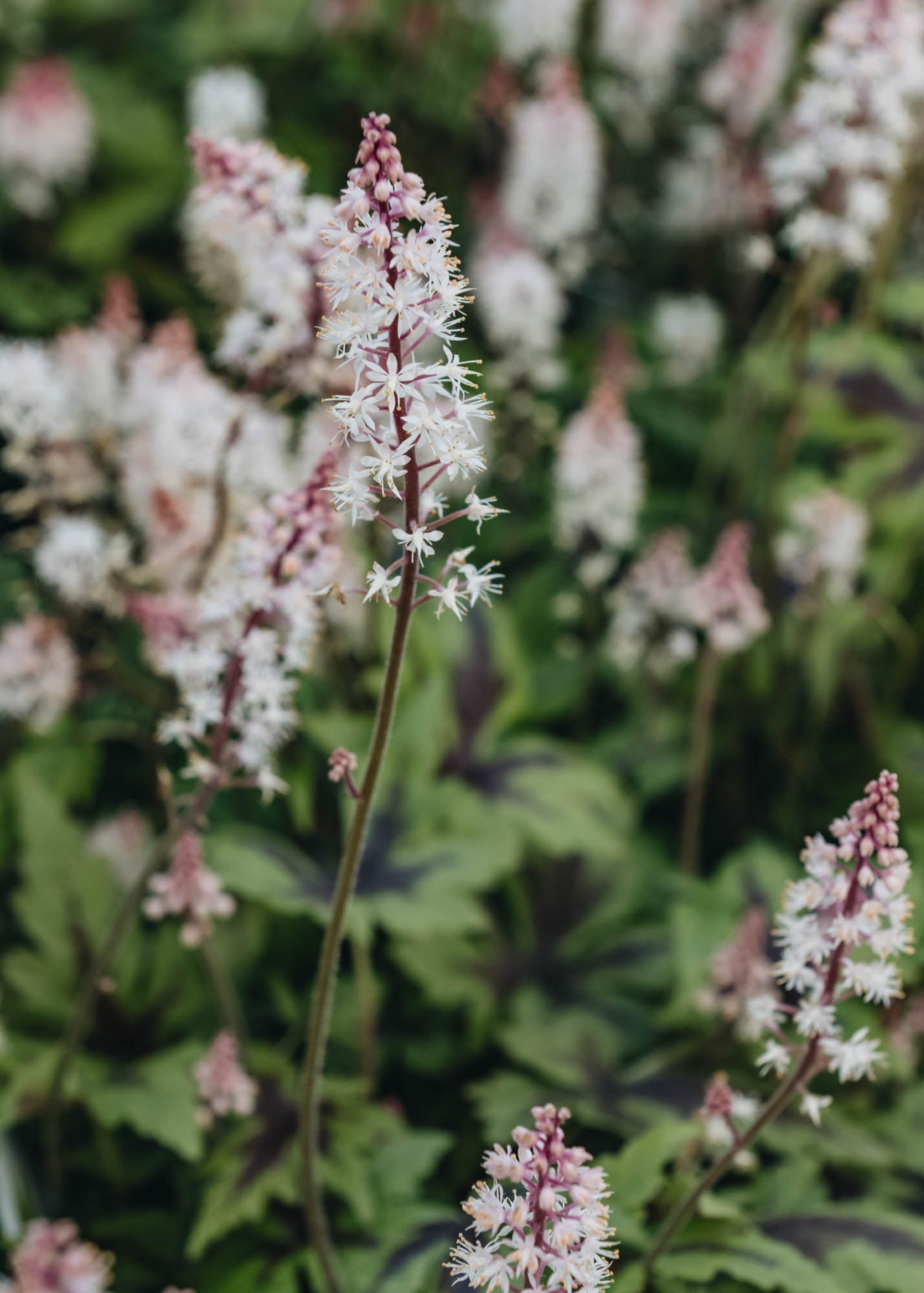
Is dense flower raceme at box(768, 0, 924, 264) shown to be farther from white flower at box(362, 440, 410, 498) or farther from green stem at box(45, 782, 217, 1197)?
green stem at box(45, 782, 217, 1197)

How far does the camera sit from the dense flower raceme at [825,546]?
3.10 metres

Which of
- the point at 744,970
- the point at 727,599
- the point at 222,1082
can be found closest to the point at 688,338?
the point at 727,599

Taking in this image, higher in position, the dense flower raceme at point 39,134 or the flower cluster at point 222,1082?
the dense flower raceme at point 39,134

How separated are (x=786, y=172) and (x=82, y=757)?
2.35m

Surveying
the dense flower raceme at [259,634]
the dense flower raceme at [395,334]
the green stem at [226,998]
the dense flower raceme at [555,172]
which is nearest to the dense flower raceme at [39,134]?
the dense flower raceme at [555,172]

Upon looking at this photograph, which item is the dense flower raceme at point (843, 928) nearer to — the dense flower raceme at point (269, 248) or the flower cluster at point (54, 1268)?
the flower cluster at point (54, 1268)

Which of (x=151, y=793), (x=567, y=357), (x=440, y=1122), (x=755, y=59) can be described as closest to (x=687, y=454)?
(x=567, y=357)

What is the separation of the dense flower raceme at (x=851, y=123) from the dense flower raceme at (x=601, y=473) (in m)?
0.62

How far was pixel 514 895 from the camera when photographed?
297 cm

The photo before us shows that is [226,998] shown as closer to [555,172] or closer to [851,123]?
[851,123]

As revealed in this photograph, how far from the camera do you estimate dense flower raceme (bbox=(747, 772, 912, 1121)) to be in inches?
57.2

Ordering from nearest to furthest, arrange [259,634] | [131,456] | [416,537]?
[416,537]
[259,634]
[131,456]

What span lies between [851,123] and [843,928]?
2.22 m

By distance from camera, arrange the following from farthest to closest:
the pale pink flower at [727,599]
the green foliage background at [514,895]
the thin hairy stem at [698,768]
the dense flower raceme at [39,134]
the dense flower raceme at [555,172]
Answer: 1. the dense flower raceme at [39,134]
2. the dense flower raceme at [555,172]
3. the thin hairy stem at [698,768]
4. the pale pink flower at [727,599]
5. the green foliage background at [514,895]
